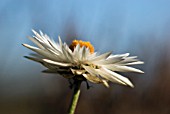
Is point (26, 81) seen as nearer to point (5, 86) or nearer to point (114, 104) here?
point (5, 86)

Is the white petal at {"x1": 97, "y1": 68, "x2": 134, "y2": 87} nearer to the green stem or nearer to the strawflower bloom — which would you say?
the strawflower bloom

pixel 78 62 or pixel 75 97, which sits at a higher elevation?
pixel 78 62

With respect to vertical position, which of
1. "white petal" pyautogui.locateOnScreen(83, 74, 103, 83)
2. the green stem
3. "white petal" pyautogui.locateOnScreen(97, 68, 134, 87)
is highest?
"white petal" pyautogui.locateOnScreen(97, 68, 134, 87)

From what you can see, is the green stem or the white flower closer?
the green stem

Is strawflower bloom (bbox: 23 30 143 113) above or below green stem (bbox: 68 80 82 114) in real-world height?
above

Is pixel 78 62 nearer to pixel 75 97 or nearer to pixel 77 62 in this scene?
pixel 77 62

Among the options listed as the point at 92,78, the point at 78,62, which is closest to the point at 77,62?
the point at 78,62

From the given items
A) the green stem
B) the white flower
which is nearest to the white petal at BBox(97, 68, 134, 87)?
the white flower

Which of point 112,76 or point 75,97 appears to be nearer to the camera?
point 75,97

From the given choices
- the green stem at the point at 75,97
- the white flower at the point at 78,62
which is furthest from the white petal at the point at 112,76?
the green stem at the point at 75,97
